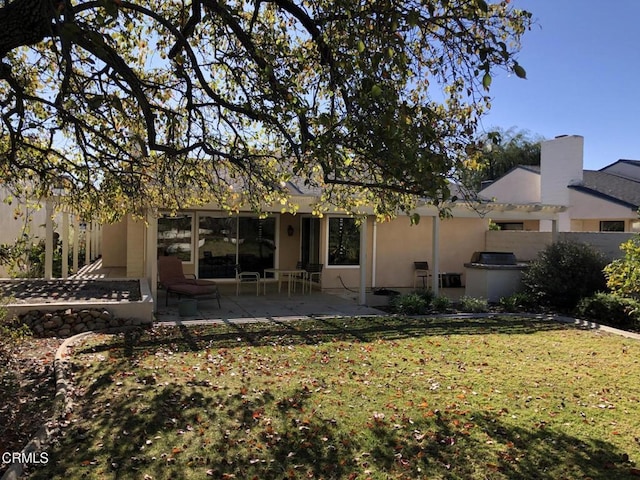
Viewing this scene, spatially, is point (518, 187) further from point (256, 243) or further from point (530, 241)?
point (256, 243)

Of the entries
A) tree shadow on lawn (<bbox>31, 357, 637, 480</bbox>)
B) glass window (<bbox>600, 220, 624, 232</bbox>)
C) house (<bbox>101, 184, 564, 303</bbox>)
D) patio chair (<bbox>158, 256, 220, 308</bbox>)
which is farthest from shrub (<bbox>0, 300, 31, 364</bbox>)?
glass window (<bbox>600, 220, 624, 232</bbox>)

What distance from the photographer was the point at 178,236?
15.5 metres

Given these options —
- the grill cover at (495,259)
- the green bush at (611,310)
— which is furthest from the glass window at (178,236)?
the green bush at (611,310)

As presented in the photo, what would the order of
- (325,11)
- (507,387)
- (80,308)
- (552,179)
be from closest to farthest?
(325,11)
(507,387)
(80,308)
(552,179)

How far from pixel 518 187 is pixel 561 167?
3.98 m

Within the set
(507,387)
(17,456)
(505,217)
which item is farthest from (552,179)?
(17,456)

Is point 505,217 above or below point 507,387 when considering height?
above

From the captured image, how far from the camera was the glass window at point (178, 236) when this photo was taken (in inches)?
605

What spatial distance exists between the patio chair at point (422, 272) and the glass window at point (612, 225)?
9513 mm

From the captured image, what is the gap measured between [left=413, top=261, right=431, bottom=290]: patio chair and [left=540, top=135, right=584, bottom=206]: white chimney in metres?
10.4

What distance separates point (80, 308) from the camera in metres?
8.72

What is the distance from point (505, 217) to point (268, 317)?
8.16 m

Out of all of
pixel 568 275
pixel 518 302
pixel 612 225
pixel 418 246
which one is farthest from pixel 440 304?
pixel 612 225

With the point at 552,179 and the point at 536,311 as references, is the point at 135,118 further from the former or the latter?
the point at 552,179
